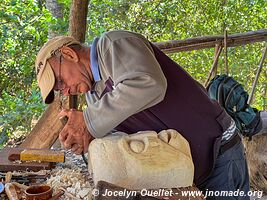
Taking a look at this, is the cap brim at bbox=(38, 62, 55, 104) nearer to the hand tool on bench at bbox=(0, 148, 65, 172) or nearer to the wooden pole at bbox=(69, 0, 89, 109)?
the hand tool on bench at bbox=(0, 148, 65, 172)

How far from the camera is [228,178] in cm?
168

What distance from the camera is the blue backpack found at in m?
2.48

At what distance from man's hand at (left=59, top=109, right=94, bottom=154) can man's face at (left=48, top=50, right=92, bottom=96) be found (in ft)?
0.43

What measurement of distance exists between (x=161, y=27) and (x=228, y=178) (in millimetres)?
4813

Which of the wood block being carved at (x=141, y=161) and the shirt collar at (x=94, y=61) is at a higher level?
the shirt collar at (x=94, y=61)

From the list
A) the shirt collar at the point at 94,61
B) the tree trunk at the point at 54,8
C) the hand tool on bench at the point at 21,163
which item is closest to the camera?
the shirt collar at the point at 94,61

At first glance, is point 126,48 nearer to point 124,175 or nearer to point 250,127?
point 124,175

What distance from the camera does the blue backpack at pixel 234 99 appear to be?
8.14 ft

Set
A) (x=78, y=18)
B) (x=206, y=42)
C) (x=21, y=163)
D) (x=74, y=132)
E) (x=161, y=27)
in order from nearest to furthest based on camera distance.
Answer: (x=74, y=132)
(x=21, y=163)
(x=78, y=18)
(x=206, y=42)
(x=161, y=27)

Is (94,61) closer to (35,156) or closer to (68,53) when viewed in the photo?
(68,53)

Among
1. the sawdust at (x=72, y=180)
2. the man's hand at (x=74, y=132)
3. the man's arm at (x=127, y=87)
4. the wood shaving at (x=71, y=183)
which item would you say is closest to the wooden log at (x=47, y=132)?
the sawdust at (x=72, y=180)

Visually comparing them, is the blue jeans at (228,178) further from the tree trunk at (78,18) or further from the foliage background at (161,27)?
the foliage background at (161,27)

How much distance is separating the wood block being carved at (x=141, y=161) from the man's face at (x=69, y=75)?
31 centimetres

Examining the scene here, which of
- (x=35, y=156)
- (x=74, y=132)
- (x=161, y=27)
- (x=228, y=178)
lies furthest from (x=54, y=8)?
(x=228, y=178)
